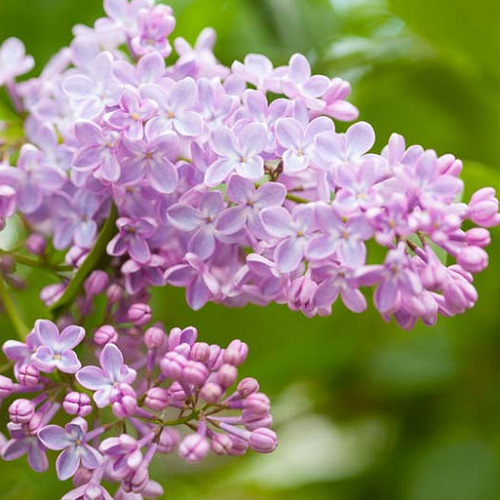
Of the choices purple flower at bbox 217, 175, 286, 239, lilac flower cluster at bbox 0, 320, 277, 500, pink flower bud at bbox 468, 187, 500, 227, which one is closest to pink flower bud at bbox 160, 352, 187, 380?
lilac flower cluster at bbox 0, 320, 277, 500

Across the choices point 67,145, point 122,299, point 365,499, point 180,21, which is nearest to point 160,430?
point 122,299

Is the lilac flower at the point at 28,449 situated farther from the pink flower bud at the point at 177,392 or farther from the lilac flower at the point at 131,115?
the lilac flower at the point at 131,115

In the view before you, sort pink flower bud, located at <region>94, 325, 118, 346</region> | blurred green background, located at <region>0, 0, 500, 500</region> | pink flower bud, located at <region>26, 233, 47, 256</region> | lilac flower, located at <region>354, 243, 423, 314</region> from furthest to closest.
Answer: blurred green background, located at <region>0, 0, 500, 500</region>, pink flower bud, located at <region>26, 233, 47, 256</region>, pink flower bud, located at <region>94, 325, 118, 346</region>, lilac flower, located at <region>354, 243, 423, 314</region>

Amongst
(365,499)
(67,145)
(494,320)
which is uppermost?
(67,145)

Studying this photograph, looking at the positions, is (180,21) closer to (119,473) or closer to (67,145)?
(67,145)

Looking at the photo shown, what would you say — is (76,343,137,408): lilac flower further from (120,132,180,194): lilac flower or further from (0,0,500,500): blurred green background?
(0,0,500,500): blurred green background

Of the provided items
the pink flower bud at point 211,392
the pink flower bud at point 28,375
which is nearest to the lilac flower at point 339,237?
the pink flower bud at point 211,392

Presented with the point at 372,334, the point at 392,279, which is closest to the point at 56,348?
the point at 392,279
